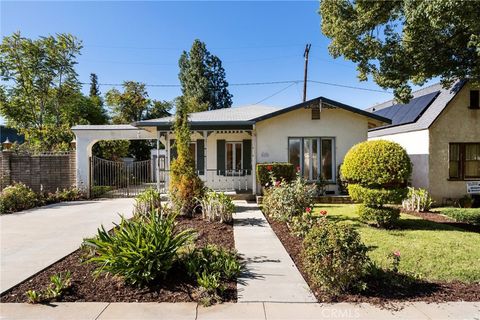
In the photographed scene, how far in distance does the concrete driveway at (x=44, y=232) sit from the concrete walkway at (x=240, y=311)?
3.80ft

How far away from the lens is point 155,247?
4.18m

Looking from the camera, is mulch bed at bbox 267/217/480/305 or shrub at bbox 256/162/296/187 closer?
mulch bed at bbox 267/217/480/305

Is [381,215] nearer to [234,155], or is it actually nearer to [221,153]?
[234,155]

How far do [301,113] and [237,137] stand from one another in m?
3.94

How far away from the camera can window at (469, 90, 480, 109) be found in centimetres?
1283

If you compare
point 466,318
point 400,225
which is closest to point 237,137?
point 400,225

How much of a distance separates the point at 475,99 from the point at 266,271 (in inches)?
545

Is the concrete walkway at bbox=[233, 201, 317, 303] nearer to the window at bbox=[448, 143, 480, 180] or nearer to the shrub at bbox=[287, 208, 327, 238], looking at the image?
the shrub at bbox=[287, 208, 327, 238]

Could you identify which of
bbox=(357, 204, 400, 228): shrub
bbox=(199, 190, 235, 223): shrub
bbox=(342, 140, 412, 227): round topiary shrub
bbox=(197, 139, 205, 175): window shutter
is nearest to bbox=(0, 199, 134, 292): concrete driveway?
bbox=(199, 190, 235, 223): shrub

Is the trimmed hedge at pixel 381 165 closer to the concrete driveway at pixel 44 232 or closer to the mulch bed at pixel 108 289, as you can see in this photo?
the mulch bed at pixel 108 289

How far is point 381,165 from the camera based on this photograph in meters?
7.43

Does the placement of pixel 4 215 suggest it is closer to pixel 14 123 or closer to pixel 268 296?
pixel 268 296

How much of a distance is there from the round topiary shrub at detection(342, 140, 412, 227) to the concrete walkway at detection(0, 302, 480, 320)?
3981 millimetres

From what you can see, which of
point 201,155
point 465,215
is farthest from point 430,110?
point 201,155
